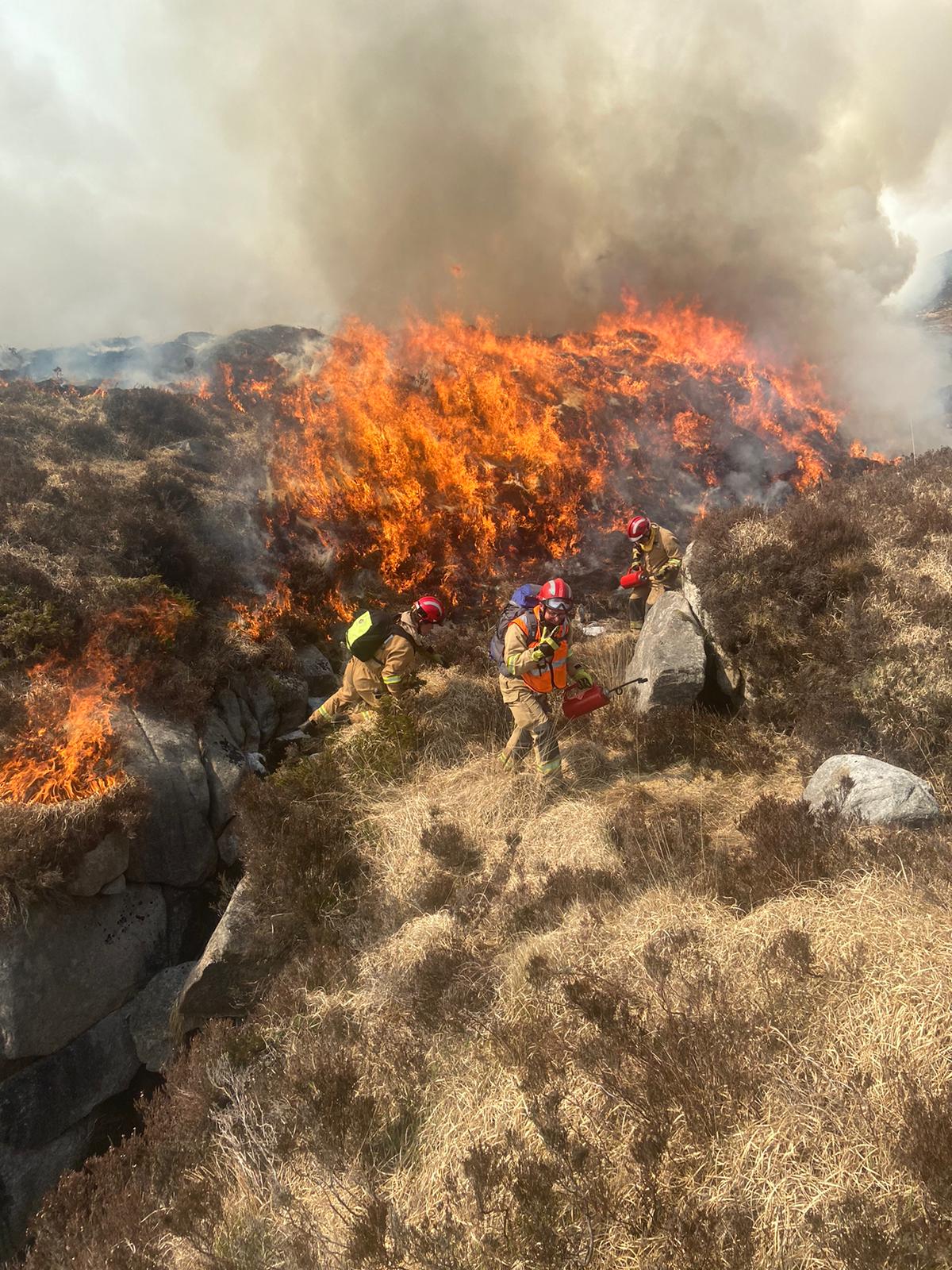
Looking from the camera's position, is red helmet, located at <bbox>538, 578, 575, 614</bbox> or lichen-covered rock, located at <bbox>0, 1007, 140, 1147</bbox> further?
red helmet, located at <bbox>538, 578, 575, 614</bbox>

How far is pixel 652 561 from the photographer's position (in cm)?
977

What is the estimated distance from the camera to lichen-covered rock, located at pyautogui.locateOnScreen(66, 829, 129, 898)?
584 centimetres

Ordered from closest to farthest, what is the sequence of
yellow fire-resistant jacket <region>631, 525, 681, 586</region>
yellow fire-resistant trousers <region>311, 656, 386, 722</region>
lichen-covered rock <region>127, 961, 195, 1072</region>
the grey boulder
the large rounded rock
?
the large rounded rock, lichen-covered rock <region>127, 961, 195, 1072</region>, the grey boulder, yellow fire-resistant trousers <region>311, 656, 386, 722</region>, yellow fire-resistant jacket <region>631, 525, 681, 586</region>

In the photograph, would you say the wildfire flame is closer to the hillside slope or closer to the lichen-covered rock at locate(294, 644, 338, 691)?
the hillside slope

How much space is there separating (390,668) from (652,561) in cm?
466

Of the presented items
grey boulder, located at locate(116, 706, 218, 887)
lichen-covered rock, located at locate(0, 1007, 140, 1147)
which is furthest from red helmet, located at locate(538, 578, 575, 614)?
lichen-covered rock, located at locate(0, 1007, 140, 1147)

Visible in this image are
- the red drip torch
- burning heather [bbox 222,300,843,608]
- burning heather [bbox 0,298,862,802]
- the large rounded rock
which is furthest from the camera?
burning heather [bbox 222,300,843,608]

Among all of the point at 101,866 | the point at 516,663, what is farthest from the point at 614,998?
the point at 101,866

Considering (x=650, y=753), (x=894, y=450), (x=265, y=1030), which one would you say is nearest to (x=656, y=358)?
(x=894, y=450)

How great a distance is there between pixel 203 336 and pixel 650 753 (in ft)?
69.7

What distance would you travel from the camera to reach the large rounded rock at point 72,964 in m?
5.36

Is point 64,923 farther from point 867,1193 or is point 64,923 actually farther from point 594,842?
point 867,1193

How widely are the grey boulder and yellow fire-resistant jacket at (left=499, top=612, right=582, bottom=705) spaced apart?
12.1ft

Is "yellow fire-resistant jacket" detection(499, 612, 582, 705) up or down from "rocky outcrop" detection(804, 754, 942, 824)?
up
